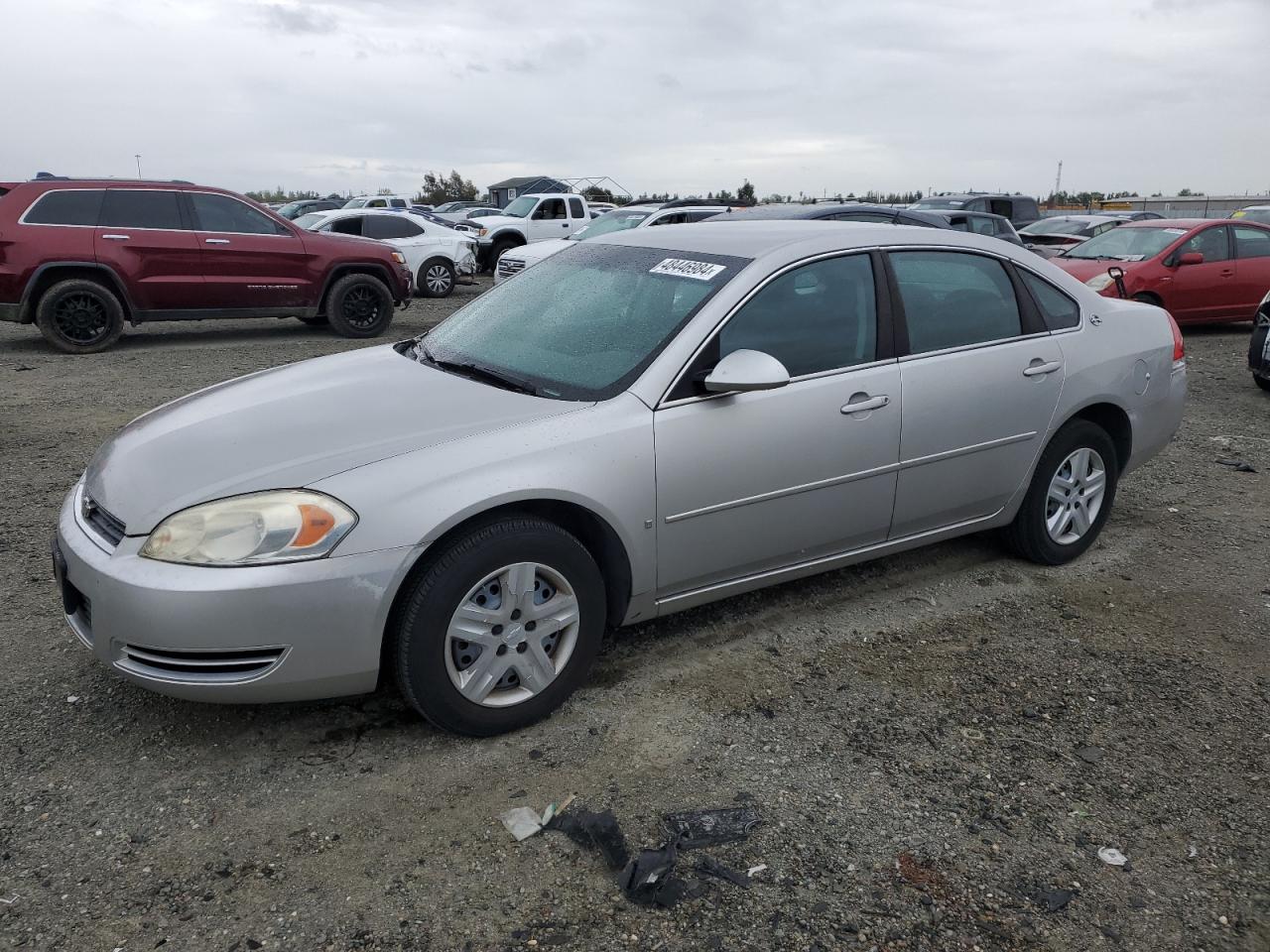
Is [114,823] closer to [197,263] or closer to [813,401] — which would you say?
[813,401]

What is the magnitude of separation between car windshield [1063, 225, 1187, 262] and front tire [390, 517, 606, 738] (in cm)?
1088

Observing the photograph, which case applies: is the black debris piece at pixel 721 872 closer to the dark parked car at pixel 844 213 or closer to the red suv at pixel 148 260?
the dark parked car at pixel 844 213

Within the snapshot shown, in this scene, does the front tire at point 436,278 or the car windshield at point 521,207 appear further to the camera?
the car windshield at point 521,207

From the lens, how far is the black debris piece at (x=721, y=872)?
2602 mm

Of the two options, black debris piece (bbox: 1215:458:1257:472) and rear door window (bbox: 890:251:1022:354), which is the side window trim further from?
black debris piece (bbox: 1215:458:1257:472)

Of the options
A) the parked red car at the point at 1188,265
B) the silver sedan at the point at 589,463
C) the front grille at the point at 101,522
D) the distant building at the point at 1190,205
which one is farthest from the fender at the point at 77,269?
the distant building at the point at 1190,205

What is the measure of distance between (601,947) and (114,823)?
1421 mm

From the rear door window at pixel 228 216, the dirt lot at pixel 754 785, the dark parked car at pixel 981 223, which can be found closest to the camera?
the dirt lot at pixel 754 785

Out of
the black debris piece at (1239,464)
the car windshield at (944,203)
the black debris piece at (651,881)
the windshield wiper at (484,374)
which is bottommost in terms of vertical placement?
the black debris piece at (1239,464)

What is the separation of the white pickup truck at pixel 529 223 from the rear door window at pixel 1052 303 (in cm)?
1738

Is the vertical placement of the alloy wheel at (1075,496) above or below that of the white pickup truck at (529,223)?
below

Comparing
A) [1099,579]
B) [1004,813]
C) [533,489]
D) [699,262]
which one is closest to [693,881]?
[1004,813]

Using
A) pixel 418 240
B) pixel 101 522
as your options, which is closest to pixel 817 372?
pixel 101 522

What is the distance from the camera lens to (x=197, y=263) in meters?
10.8
